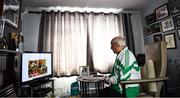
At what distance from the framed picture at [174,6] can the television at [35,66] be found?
2712mm

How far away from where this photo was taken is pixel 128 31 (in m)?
3.86

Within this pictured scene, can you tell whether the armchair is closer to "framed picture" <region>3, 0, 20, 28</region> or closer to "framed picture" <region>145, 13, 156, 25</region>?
"framed picture" <region>145, 13, 156, 25</region>

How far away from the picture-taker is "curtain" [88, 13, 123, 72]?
359 cm

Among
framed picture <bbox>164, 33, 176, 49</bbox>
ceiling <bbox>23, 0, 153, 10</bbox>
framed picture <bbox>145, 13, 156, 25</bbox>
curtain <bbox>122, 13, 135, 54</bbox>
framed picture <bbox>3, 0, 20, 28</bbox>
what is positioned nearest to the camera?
framed picture <bbox>3, 0, 20, 28</bbox>

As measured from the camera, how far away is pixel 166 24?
125 inches

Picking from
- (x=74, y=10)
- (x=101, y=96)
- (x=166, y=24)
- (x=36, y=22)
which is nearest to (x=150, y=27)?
(x=166, y=24)

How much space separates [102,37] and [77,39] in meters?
0.65

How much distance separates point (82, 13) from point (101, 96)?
2.35 meters

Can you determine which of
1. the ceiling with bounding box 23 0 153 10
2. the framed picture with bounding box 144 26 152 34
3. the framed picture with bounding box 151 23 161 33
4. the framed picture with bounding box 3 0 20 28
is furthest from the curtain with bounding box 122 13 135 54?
the framed picture with bounding box 3 0 20 28

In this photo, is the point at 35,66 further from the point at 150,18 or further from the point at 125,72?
the point at 150,18

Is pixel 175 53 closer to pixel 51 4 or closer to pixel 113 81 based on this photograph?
pixel 113 81

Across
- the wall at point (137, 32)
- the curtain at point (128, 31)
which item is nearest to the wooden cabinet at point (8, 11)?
the curtain at point (128, 31)

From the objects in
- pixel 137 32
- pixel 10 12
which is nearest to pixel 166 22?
pixel 137 32

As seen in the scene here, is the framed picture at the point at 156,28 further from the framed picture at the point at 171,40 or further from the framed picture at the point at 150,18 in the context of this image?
the framed picture at the point at 171,40
